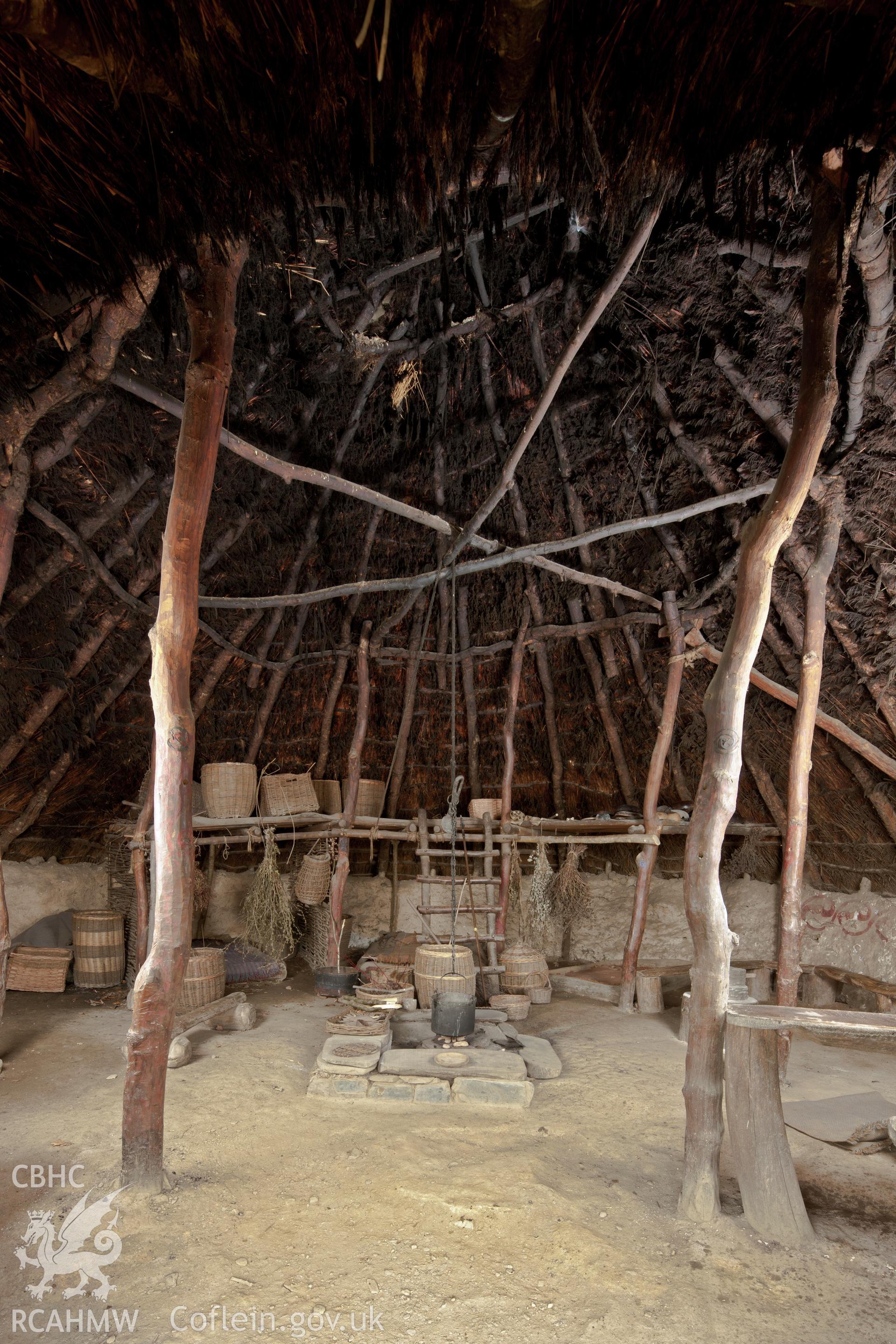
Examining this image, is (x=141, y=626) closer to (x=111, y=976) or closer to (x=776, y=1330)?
(x=111, y=976)

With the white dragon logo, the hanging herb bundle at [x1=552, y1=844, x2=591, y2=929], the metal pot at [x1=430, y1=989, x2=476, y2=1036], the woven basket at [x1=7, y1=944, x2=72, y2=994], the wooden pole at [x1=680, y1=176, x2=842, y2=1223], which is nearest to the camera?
the white dragon logo

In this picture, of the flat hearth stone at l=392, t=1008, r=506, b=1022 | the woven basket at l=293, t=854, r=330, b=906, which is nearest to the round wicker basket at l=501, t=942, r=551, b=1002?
the flat hearth stone at l=392, t=1008, r=506, b=1022

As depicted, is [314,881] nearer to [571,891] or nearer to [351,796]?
[351,796]

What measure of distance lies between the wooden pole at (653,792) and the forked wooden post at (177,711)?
4.17 meters

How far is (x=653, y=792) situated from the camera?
679 cm

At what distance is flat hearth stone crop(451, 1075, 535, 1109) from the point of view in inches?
181

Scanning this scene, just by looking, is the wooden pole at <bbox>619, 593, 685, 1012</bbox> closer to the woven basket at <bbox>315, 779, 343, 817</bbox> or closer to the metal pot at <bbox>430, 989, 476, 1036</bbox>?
the metal pot at <bbox>430, 989, 476, 1036</bbox>

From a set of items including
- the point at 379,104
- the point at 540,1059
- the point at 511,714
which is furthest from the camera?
the point at 511,714

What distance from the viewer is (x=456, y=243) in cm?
436

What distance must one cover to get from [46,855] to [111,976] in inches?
68.6

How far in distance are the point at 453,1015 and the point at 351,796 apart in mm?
2711

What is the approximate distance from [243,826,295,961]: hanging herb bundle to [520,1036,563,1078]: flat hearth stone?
271 centimetres

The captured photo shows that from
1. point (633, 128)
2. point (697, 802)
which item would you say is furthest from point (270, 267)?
point (697, 802)

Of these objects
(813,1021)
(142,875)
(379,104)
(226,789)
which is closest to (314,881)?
(226,789)
